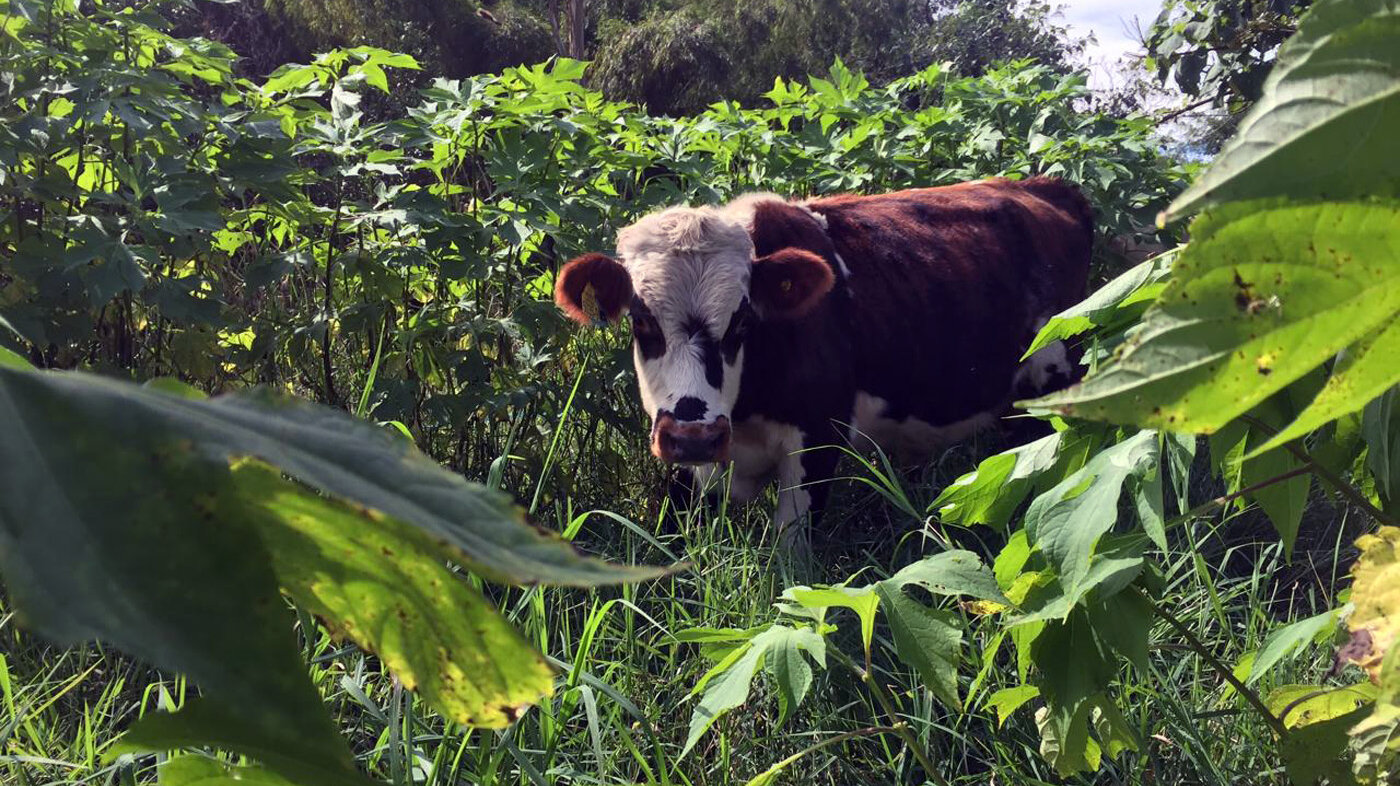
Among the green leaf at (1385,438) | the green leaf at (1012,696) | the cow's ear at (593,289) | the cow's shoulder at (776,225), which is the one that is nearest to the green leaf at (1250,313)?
the green leaf at (1385,438)

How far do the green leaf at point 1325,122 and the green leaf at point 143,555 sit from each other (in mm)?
296

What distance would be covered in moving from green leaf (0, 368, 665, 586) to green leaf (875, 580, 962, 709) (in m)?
0.89

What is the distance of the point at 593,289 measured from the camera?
11.0 ft

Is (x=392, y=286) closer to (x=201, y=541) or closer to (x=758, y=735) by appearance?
(x=758, y=735)

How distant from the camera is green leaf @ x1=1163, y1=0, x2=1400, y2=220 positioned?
38 centimetres

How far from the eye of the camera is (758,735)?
7.18 feet

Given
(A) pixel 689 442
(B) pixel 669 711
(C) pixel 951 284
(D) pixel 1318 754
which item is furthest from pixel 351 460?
(C) pixel 951 284

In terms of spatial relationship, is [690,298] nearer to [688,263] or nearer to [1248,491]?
[688,263]

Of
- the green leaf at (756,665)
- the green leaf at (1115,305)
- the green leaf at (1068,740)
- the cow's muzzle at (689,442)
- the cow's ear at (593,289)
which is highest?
the green leaf at (1115,305)

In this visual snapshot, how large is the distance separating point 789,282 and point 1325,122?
3.12m

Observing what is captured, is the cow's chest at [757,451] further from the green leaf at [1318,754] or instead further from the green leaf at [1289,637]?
the green leaf at [1318,754]

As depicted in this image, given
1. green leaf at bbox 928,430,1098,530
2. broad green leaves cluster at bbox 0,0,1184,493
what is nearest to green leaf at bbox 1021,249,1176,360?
green leaf at bbox 928,430,1098,530

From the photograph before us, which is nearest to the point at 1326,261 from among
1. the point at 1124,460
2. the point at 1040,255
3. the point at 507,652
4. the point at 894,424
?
the point at 507,652

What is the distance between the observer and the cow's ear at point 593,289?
10.8 ft
